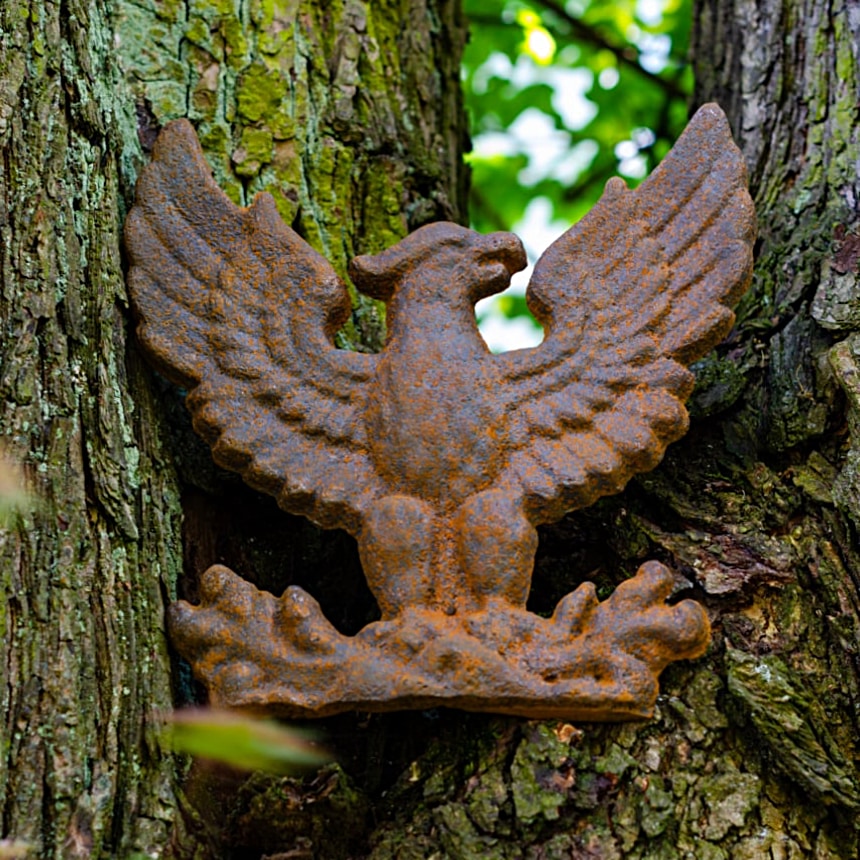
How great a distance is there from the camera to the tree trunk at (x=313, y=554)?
159cm

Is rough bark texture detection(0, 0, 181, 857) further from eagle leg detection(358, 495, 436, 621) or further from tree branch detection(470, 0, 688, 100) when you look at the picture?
tree branch detection(470, 0, 688, 100)

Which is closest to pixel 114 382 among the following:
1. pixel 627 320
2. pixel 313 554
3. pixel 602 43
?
pixel 313 554

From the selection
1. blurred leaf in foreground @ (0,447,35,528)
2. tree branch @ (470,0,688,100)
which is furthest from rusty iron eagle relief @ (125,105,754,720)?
tree branch @ (470,0,688,100)

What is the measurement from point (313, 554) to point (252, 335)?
39cm

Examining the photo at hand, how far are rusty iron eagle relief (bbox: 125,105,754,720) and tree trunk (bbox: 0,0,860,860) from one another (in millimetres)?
102

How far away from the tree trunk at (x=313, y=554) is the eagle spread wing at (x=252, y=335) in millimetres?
75

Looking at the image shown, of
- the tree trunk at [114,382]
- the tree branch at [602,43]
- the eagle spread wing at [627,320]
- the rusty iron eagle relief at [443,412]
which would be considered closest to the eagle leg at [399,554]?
the rusty iron eagle relief at [443,412]

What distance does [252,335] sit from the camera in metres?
1.82

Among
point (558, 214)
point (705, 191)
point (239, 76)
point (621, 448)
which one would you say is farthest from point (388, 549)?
point (558, 214)

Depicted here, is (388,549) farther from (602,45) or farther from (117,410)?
(602,45)

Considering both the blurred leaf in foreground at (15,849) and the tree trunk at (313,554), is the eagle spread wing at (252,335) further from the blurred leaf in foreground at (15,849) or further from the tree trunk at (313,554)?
the blurred leaf in foreground at (15,849)

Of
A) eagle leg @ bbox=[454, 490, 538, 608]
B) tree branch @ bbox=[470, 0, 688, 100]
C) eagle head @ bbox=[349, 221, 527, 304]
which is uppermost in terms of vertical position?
tree branch @ bbox=[470, 0, 688, 100]

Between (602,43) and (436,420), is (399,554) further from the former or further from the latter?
(602,43)

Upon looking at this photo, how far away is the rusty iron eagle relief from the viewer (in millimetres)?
1592
